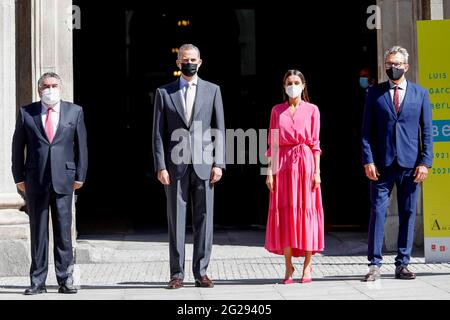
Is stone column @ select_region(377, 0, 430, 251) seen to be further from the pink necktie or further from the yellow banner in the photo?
the pink necktie

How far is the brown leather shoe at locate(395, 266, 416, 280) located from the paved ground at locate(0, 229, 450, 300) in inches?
2.5

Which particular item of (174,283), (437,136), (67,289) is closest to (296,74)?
(437,136)

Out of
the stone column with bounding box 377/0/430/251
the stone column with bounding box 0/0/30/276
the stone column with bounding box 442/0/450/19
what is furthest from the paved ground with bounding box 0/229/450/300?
the stone column with bounding box 442/0/450/19

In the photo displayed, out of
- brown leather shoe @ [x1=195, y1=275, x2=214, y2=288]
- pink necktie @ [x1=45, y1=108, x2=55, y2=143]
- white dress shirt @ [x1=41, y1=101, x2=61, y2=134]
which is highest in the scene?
white dress shirt @ [x1=41, y1=101, x2=61, y2=134]

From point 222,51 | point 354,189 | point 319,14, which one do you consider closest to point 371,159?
point 354,189

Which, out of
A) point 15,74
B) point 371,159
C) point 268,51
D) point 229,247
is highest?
point 268,51

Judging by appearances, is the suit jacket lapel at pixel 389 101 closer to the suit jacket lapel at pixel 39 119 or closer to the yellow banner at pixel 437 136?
the yellow banner at pixel 437 136

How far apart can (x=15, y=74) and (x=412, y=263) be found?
15.4ft

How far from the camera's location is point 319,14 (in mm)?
19188

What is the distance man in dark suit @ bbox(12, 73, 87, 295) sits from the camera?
806 cm

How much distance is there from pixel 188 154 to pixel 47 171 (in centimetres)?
123

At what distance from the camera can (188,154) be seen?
27.0 feet

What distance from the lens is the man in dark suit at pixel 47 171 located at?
8.06m

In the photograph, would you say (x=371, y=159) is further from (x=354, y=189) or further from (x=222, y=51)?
(x=222, y=51)
